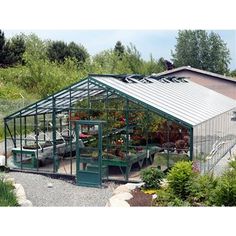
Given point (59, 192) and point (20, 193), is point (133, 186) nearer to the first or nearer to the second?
point (59, 192)

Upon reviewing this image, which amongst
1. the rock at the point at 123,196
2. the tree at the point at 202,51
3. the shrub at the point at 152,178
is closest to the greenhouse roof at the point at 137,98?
the shrub at the point at 152,178

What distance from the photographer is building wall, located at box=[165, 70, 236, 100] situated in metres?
33.3

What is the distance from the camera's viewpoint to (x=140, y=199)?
1070 cm

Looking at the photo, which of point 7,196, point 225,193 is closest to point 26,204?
point 7,196

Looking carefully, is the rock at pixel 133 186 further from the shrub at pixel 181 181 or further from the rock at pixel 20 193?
the rock at pixel 20 193

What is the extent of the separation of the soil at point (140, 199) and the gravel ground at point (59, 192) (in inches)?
32.8

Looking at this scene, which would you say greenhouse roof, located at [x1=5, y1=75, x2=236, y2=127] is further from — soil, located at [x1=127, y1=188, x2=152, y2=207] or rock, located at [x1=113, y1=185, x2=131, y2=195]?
soil, located at [x1=127, y1=188, x2=152, y2=207]

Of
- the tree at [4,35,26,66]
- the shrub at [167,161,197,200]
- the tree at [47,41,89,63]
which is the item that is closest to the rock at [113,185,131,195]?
the shrub at [167,161,197,200]

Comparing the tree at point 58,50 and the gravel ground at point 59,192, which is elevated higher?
→ the tree at point 58,50

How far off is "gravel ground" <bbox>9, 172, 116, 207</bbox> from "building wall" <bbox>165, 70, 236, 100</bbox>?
71.7ft

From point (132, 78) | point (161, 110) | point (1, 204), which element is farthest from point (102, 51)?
point (1, 204)

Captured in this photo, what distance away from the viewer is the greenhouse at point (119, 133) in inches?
527
